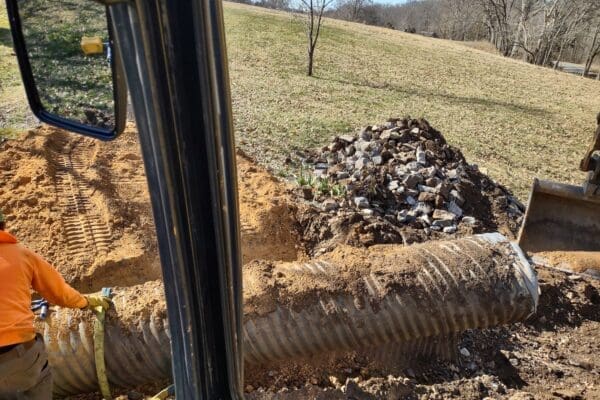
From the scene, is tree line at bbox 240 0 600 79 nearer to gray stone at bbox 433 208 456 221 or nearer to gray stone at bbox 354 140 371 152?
gray stone at bbox 354 140 371 152

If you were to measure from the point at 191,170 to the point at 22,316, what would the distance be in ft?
6.36

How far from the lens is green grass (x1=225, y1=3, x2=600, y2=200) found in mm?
8344

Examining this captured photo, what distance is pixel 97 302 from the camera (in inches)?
124

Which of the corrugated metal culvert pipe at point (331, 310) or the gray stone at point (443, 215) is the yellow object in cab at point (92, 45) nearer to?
the corrugated metal culvert pipe at point (331, 310)

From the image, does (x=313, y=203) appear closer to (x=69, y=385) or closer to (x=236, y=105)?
(x=69, y=385)

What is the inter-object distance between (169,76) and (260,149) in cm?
627

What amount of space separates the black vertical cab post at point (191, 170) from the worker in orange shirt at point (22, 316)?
1474 millimetres

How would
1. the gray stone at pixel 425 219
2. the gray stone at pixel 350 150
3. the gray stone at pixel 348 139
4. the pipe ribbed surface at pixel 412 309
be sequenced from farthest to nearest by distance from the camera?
the gray stone at pixel 348 139 → the gray stone at pixel 350 150 → the gray stone at pixel 425 219 → the pipe ribbed surface at pixel 412 309

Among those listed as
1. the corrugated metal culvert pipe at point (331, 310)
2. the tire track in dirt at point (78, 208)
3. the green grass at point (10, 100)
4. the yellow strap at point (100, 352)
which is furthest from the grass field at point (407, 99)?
the yellow strap at point (100, 352)

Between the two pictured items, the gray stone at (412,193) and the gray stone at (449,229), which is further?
the gray stone at (412,193)

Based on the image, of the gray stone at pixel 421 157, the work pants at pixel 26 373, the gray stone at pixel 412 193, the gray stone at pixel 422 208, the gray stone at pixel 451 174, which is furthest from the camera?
the gray stone at pixel 421 157

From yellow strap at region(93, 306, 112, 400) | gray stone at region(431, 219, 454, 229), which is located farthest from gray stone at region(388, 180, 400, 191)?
yellow strap at region(93, 306, 112, 400)

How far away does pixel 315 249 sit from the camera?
204 inches

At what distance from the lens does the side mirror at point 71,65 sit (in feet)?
4.33
